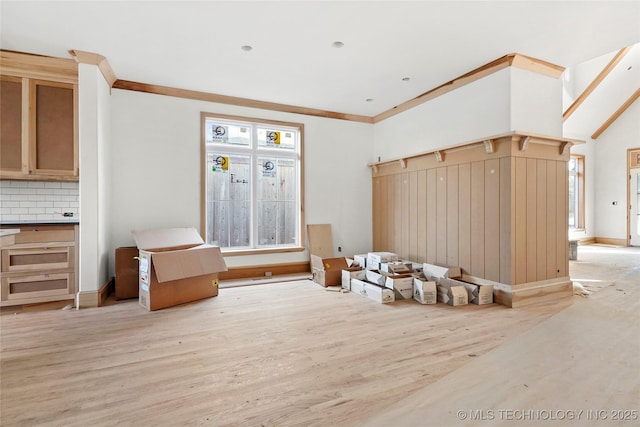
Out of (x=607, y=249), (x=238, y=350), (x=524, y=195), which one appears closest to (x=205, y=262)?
(x=238, y=350)

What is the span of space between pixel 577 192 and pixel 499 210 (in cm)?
770

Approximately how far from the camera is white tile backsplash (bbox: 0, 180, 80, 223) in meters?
3.90

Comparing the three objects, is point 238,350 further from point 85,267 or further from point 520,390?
point 85,267

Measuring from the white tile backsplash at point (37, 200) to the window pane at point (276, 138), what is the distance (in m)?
2.67

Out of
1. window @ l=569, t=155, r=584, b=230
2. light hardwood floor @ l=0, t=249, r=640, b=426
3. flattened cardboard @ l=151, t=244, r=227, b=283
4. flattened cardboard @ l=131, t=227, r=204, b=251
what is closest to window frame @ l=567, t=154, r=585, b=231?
window @ l=569, t=155, r=584, b=230

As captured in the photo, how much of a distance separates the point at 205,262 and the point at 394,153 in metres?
3.55

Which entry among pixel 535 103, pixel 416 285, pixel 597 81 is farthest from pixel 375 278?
pixel 597 81

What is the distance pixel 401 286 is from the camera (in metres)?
3.88

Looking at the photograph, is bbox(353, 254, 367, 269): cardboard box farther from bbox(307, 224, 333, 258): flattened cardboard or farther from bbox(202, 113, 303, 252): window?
bbox(202, 113, 303, 252): window

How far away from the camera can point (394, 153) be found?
552 centimetres

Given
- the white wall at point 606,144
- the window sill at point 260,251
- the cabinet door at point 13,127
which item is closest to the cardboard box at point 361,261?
the window sill at point 260,251

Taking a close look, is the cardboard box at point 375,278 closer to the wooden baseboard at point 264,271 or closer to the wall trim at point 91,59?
the wooden baseboard at point 264,271

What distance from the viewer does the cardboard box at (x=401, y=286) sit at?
387 centimetres

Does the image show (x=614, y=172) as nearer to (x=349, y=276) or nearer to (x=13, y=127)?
(x=349, y=276)
